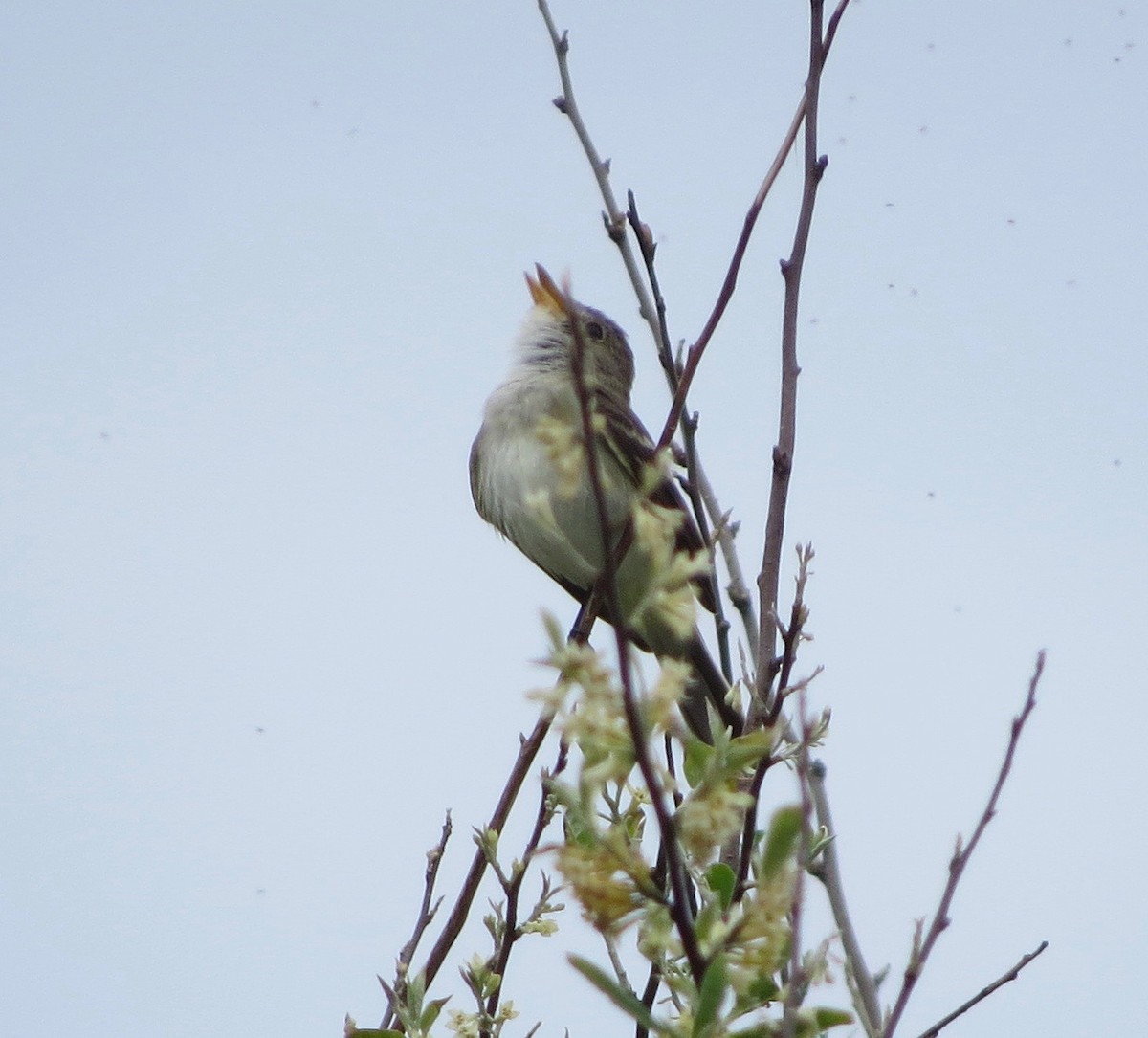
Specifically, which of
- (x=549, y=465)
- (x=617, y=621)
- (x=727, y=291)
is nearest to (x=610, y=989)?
(x=617, y=621)

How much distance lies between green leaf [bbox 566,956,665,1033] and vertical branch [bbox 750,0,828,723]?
0.77 metres

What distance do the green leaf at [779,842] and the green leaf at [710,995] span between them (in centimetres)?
10

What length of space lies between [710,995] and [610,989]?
157 mm

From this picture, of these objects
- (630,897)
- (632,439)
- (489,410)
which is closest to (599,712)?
(630,897)

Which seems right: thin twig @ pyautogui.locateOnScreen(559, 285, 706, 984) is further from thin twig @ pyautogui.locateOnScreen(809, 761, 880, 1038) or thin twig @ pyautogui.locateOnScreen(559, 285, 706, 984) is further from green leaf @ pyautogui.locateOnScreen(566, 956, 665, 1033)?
thin twig @ pyautogui.locateOnScreen(809, 761, 880, 1038)

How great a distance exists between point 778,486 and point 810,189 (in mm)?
560

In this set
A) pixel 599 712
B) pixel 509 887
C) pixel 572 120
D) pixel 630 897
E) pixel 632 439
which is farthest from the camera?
pixel 632 439

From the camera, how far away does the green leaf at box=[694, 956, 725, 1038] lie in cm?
124

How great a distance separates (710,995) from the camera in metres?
1.25

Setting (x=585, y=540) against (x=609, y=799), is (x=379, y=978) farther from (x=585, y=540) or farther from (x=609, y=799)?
(x=585, y=540)

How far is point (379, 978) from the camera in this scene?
2248 mm

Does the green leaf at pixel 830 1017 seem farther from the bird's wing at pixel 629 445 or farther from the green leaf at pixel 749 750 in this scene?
the bird's wing at pixel 629 445

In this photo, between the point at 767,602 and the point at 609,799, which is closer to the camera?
the point at 609,799

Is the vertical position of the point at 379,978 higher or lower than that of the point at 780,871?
higher
